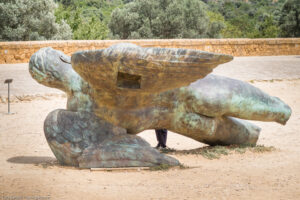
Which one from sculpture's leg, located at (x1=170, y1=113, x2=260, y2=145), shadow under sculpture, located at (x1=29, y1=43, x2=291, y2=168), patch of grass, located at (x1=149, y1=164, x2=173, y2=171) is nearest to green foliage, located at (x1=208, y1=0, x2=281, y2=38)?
sculpture's leg, located at (x1=170, y1=113, x2=260, y2=145)

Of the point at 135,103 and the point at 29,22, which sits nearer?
the point at 135,103

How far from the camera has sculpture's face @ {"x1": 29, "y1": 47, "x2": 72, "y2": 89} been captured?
14.3ft

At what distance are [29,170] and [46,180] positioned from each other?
1.75ft

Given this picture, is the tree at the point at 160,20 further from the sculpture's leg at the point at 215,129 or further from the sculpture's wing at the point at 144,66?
the sculpture's wing at the point at 144,66

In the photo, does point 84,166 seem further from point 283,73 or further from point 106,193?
point 283,73

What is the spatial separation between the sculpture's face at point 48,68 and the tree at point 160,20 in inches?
895

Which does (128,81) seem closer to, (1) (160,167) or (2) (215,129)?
(1) (160,167)

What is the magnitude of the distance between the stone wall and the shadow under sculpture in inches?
321

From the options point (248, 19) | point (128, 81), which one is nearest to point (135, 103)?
point (128, 81)

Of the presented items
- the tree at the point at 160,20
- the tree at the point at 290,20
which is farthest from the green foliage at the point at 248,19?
the tree at the point at 160,20

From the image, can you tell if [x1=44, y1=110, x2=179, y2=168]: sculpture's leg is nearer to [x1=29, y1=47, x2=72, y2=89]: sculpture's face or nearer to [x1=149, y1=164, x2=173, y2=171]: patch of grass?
[x1=149, y1=164, x2=173, y2=171]: patch of grass

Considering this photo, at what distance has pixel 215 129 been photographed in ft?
15.4

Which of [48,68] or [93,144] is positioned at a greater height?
[48,68]

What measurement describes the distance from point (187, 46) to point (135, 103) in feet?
33.4
